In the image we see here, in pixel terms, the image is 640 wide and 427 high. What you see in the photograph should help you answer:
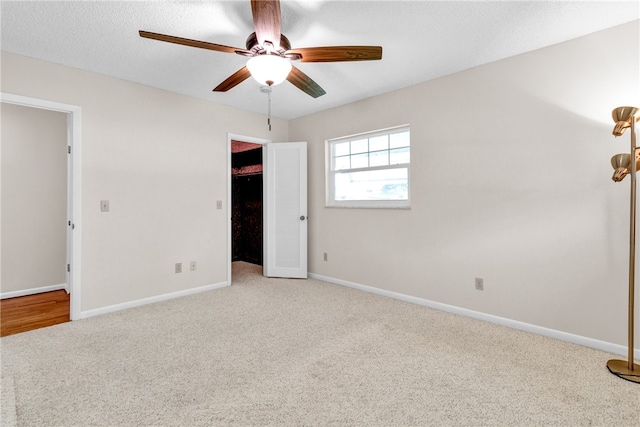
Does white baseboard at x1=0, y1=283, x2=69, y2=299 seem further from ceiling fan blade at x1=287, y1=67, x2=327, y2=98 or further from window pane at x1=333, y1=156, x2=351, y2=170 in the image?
ceiling fan blade at x1=287, y1=67, x2=327, y2=98

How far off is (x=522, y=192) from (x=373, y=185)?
5.54ft

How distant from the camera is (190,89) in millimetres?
3607

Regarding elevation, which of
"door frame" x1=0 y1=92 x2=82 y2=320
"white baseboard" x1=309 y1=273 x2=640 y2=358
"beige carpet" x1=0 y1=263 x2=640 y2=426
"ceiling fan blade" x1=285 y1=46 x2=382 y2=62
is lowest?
"beige carpet" x1=0 y1=263 x2=640 y2=426

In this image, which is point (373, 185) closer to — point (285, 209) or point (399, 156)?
point (399, 156)

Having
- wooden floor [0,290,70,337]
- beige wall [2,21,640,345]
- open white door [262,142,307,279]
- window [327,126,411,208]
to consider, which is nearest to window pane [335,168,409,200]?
window [327,126,411,208]

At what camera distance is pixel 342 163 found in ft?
14.4

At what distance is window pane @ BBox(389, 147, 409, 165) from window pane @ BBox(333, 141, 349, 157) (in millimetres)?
728

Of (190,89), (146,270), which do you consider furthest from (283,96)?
(146,270)

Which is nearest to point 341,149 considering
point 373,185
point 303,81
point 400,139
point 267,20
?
point 373,185

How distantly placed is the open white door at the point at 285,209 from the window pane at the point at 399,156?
4.35ft

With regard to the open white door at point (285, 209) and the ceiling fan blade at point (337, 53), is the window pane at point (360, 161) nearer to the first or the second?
the open white door at point (285, 209)

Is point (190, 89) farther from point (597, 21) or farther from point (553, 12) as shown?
point (597, 21)

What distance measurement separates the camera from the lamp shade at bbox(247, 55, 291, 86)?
6.47ft

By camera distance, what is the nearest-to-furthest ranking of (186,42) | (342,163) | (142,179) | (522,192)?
1. (186,42)
2. (522,192)
3. (142,179)
4. (342,163)
